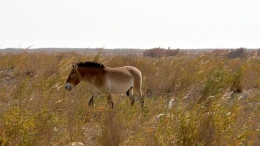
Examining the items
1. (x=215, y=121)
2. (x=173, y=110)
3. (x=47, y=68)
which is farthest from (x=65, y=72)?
(x=215, y=121)

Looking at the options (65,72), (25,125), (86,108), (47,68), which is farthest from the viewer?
(47,68)

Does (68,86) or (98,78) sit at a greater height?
(98,78)

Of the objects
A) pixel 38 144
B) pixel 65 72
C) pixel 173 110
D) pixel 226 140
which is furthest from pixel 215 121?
pixel 65 72

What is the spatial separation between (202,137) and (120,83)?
12.3 ft

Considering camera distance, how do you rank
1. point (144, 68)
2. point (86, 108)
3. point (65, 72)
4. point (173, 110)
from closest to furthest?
point (173, 110) → point (86, 108) → point (65, 72) → point (144, 68)

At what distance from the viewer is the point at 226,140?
14.4 feet

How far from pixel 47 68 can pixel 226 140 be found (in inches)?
336

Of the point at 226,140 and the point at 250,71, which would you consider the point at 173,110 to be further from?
the point at 250,71

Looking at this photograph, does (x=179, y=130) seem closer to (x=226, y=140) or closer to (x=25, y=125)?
(x=226, y=140)

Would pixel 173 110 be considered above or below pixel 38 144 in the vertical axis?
above

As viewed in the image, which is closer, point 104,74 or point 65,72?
point 104,74

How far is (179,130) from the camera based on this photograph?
14.2 feet

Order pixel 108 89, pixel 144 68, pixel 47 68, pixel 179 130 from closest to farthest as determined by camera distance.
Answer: pixel 179 130 < pixel 108 89 < pixel 47 68 < pixel 144 68

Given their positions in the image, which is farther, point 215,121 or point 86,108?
point 86,108
